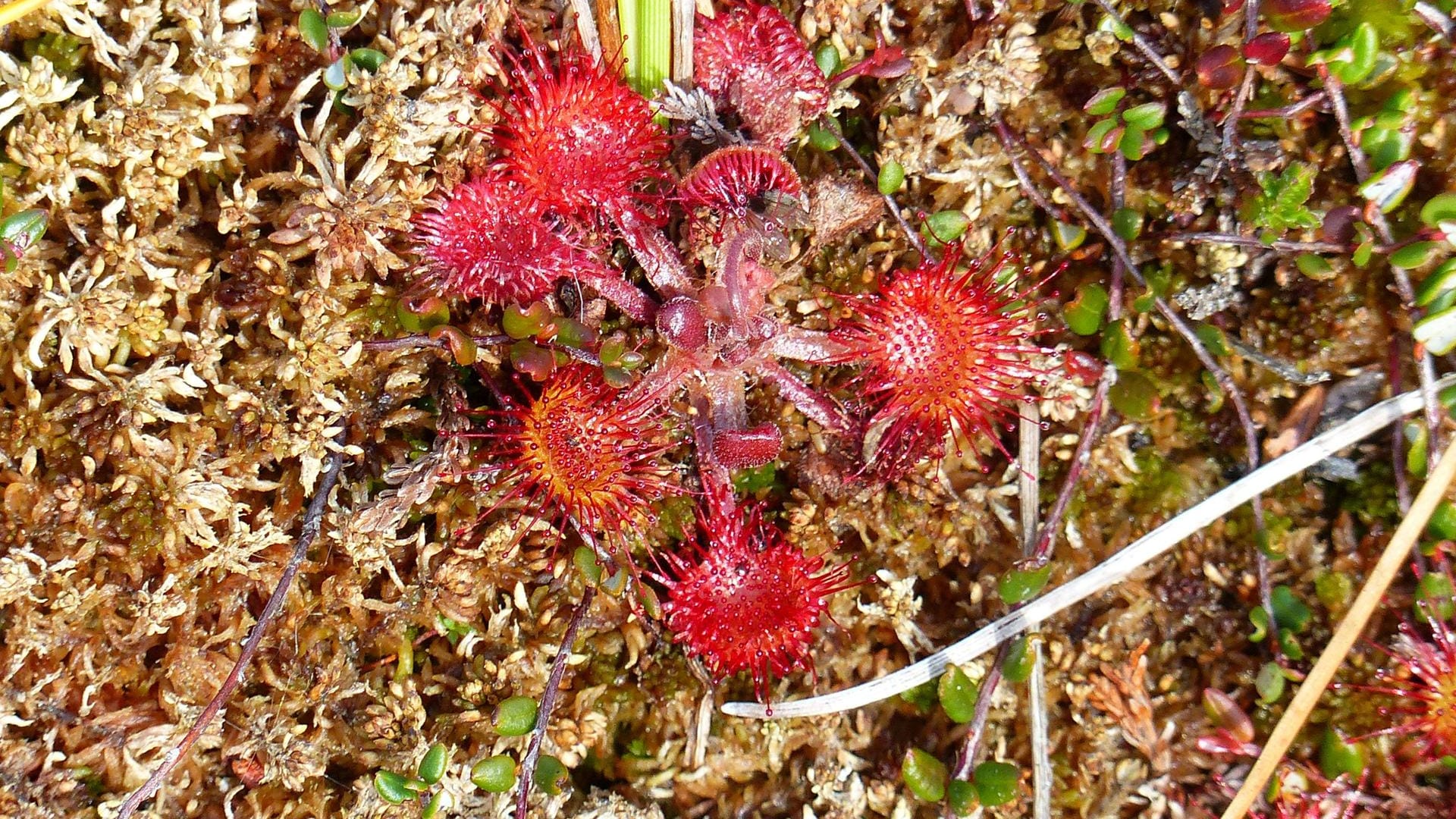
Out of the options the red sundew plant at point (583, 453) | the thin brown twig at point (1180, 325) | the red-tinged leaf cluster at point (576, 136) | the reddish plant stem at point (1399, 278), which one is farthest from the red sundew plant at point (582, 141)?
the reddish plant stem at point (1399, 278)

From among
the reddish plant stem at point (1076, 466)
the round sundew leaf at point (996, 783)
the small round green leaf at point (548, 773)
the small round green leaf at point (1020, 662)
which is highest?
the reddish plant stem at point (1076, 466)

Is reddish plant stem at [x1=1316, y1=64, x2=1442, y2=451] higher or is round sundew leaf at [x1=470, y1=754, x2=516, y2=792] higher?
reddish plant stem at [x1=1316, y1=64, x2=1442, y2=451]

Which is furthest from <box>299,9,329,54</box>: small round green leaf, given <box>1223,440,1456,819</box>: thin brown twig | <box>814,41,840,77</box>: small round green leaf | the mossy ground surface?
<box>1223,440,1456,819</box>: thin brown twig

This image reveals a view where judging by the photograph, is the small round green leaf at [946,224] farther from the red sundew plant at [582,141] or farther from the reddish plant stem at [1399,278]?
the reddish plant stem at [1399,278]

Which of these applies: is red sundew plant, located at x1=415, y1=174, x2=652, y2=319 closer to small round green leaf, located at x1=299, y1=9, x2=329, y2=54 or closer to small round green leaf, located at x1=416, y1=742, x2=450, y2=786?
small round green leaf, located at x1=299, y1=9, x2=329, y2=54

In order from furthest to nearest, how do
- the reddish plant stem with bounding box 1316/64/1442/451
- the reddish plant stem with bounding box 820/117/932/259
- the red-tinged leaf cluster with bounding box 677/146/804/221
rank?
the reddish plant stem with bounding box 820/117/932/259, the reddish plant stem with bounding box 1316/64/1442/451, the red-tinged leaf cluster with bounding box 677/146/804/221

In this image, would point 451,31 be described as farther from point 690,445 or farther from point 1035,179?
point 1035,179
